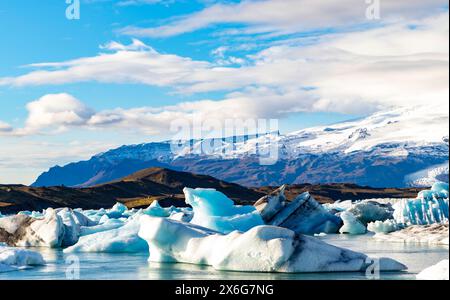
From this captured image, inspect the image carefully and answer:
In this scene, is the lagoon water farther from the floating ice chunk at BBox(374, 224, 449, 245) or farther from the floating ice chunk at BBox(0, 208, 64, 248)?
the floating ice chunk at BBox(0, 208, 64, 248)

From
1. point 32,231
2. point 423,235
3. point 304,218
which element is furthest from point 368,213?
point 32,231

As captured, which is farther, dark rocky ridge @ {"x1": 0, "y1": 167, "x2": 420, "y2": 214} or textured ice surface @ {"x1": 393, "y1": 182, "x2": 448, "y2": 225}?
dark rocky ridge @ {"x1": 0, "y1": 167, "x2": 420, "y2": 214}

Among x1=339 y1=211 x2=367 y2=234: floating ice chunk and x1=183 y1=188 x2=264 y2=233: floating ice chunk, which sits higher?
x1=183 y1=188 x2=264 y2=233: floating ice chunk

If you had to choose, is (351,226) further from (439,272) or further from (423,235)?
(439,272)

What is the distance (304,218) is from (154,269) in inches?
704

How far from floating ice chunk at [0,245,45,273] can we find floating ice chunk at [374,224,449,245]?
13.2 m

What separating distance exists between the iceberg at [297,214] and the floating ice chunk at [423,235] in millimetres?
5573

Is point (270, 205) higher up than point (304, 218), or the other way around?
point (270, 205)

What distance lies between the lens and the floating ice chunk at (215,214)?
861 inches

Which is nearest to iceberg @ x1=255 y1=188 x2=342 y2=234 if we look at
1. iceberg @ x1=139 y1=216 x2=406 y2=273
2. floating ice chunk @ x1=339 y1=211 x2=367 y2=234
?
floating ice chunk @ x1=339 y1=211 x2=367 y2=234

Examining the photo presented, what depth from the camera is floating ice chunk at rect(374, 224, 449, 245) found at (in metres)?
22.9

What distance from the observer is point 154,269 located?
15.0 m

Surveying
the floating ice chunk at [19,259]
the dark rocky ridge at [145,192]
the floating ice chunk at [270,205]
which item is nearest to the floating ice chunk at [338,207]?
the floating ice chunk at [270,205]
